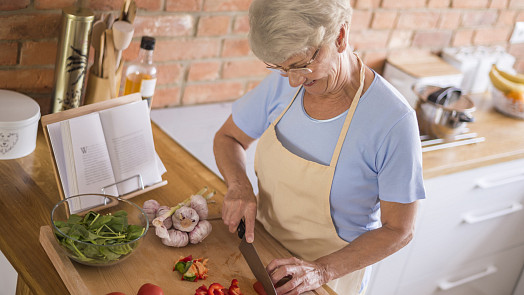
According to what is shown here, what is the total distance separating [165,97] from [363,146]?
0.92 metres

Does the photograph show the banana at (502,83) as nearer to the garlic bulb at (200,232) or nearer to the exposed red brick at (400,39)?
the exposed red brick at (400,39)

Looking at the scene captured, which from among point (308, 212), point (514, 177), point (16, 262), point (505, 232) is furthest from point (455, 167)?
point (16, 262)

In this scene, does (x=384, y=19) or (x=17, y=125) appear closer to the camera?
(x=17, y=125)

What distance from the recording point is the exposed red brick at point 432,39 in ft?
8.16

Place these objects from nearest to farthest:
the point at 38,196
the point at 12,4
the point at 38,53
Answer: the point at 38,196, the point at 12,4, the point at 38,53

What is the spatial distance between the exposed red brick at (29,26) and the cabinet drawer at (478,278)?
1.48 m

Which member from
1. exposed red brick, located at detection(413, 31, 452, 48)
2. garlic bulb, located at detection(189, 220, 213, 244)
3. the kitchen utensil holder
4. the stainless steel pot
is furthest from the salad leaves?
exposed red brick, located at detection(413, 31, 452, 48)

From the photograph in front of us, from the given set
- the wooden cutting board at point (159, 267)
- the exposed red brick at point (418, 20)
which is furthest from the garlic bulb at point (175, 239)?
the exposed red brick at point (418, 20)

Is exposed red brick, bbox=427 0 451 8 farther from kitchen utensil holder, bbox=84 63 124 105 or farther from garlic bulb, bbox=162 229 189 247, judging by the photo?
garlic bulb, bbox=162 229 189 247

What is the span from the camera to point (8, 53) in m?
1.63

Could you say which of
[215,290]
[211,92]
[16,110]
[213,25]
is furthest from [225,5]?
[215,290]

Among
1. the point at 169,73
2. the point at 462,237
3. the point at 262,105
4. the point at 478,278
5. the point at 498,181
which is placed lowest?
the point at 478,278

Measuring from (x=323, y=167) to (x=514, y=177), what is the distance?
1228 mm

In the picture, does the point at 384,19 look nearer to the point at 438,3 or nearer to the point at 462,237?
the point at 438,3
